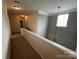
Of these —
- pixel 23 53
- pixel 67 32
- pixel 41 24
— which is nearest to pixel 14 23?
pixel 41 24

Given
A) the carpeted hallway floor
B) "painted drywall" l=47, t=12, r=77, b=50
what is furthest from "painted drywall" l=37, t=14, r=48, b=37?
the carpeted hallway floor

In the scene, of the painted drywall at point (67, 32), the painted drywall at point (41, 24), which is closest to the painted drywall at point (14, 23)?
the painted drywall at point (41, 24)

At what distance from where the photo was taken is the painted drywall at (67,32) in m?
7.17

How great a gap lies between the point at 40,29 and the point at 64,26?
2.21 metres

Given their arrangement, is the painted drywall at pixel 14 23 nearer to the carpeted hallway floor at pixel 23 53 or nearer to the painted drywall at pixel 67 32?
the painted drywall at pixel 67 32

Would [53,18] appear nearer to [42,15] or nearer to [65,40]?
[42,15]

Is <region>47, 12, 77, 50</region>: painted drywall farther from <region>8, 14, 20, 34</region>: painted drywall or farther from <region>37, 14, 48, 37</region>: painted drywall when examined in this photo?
<region>8, 14, 20, 34</region>: painted drywall

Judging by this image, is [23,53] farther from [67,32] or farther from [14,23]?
[14,23]

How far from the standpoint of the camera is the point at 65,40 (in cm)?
800

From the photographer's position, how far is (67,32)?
789 centimetres

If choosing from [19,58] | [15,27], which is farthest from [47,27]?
[19,58]

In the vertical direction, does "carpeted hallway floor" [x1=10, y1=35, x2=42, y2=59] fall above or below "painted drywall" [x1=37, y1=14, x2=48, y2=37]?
below

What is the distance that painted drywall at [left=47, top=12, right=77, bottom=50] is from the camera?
7167mm

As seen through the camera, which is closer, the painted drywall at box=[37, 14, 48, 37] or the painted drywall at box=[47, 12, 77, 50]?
→ the painted drywall at box=[47, 12, 77, 50]
